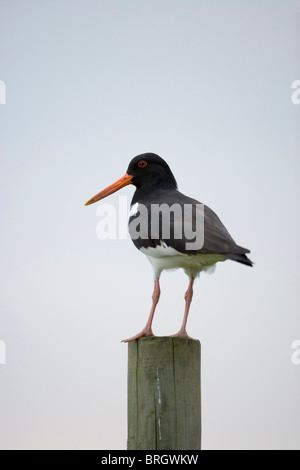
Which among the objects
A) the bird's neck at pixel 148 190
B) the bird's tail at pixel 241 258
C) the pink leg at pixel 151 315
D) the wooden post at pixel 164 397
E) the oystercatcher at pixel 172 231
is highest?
the bird's neck at pixel 148 190

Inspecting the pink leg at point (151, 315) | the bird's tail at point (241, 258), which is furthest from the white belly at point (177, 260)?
the bird's tail at point (241, 258)

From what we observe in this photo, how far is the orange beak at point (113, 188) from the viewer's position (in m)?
7.92

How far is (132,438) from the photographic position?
17.2 ft

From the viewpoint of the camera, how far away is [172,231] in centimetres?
628

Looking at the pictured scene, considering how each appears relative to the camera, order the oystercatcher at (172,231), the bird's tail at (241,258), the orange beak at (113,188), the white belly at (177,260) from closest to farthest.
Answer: the bird's tail at (241,258) < the oystercatcher at (172,231) < the white belly at (177,260) < the orange beak at (113,188)

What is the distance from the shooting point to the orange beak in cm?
792

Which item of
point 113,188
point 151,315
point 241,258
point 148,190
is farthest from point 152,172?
point 241,258

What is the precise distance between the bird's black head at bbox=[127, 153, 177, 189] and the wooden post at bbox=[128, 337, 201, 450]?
9.27 feet

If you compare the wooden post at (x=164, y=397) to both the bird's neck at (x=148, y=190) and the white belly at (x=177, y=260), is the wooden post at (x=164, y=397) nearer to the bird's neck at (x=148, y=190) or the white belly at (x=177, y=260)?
the white belly at (x=177, y=260)

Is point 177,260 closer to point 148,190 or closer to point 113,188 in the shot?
point 148,190

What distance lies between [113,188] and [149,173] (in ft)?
2.16
